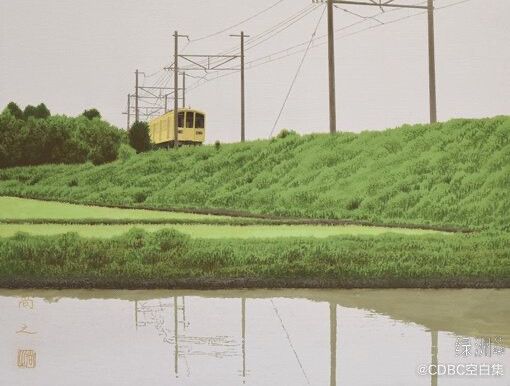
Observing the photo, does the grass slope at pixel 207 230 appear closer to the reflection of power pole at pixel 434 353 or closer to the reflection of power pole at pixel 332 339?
the reflection of power pole at pixel 332 339

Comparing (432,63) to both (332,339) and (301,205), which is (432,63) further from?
(332,339)

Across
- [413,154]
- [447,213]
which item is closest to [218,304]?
[447,213]

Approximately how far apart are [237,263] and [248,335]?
4646mm

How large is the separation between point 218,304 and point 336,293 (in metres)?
2.04

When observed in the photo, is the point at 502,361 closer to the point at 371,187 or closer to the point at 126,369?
the point at 126,369

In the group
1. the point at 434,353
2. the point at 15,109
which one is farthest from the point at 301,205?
the point at 15,109

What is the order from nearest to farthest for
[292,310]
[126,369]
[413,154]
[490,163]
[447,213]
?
[126,369], [292,310], [447,213], [490,163], [413,154]

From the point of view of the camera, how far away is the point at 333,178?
35594 mm

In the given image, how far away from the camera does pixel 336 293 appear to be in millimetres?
11289

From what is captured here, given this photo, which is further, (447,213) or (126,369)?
(447,213)

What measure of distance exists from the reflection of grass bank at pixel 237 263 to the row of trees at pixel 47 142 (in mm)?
41796

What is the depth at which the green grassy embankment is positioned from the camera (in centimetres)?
1219

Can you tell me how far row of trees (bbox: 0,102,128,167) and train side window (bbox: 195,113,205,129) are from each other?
27.7 feet

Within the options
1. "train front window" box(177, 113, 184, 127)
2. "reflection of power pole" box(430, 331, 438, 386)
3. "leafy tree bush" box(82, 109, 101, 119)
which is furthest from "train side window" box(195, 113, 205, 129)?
"reflection of power pole" box(430, 331, 438, 386)
